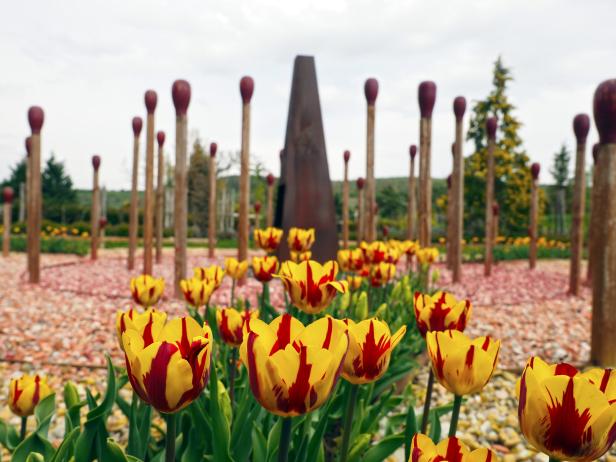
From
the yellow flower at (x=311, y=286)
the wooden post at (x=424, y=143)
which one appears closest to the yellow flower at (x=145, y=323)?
the yellow flower at (x=311, y=286)

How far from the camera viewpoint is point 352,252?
9.57 ft

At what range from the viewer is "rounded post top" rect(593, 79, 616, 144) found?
309cm

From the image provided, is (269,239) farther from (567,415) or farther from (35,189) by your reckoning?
(35,189)

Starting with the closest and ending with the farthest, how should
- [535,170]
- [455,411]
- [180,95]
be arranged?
1. [455,411]
2. [180,95]
3. [535,170]

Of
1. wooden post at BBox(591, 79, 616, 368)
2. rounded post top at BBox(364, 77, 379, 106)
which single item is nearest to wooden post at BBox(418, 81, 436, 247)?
rounded post top at BBox(364, 77, 379, 106)

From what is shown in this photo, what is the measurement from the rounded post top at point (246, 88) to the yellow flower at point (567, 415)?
17.3 feet

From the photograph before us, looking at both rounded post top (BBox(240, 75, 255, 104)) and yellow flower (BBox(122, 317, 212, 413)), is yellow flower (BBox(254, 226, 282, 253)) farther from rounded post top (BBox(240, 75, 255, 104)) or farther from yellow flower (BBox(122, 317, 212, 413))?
rounded post top (BBox(240, 75, 255, 104))

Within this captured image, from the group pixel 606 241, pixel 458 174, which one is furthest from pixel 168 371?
pixel 458 174

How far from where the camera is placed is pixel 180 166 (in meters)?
4.93

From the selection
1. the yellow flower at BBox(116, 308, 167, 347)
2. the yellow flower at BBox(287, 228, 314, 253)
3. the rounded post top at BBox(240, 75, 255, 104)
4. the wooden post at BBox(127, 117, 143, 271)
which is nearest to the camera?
the yellow flower at BBox(116, 308, 167, 347)

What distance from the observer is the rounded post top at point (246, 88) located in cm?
553

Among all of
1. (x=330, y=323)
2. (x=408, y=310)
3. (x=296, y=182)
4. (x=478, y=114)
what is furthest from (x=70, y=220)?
(x=330, y=323)

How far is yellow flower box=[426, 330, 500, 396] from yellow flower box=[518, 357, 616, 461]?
0.71 feet

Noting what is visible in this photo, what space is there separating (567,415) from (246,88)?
5336mm
